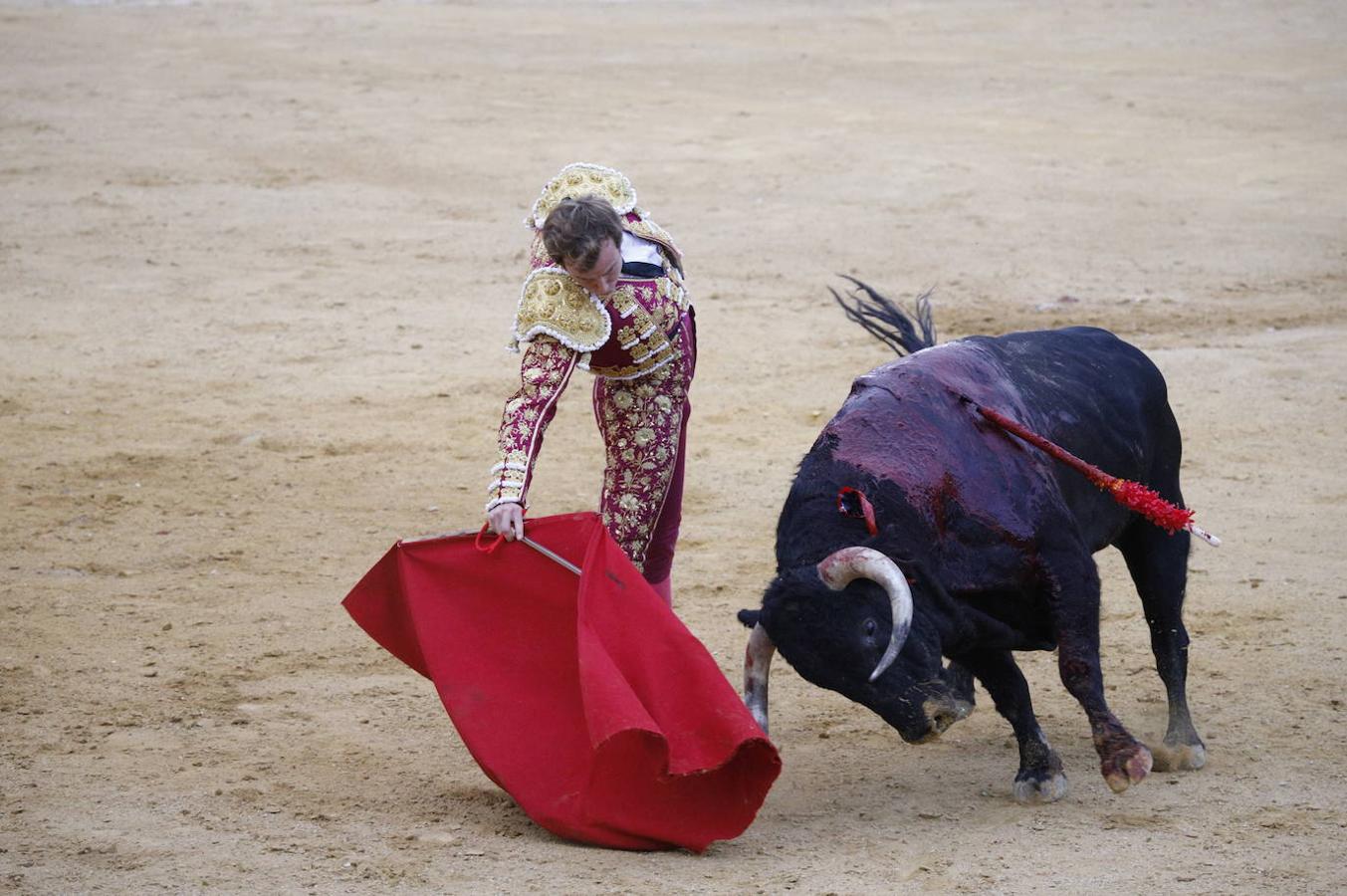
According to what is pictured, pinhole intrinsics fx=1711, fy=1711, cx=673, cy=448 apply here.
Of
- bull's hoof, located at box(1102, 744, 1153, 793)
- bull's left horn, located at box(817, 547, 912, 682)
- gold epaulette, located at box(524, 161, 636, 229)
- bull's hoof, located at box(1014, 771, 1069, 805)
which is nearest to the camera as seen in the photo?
bull's left horn, located at box(817, 547, 912, 682)

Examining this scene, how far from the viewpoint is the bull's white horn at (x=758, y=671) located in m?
3.83

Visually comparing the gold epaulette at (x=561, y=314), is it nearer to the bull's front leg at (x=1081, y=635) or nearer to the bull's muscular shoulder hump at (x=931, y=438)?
the bull's muscular shoulder hump at (x=931, y=438)

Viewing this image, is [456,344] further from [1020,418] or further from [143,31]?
[143,31]

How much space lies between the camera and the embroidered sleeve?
3.79 metres

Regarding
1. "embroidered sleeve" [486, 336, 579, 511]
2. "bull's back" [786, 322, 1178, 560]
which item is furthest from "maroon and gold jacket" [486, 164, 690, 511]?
"bull's back" [786, 322, 1178, 560]

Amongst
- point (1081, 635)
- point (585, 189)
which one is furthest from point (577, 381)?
point (1081, 635)

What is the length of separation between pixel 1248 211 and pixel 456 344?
5226mm

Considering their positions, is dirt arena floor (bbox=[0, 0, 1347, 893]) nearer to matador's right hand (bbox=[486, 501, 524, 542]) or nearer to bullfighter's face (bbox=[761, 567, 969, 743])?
bullfighter's face (bbox=[761, 567, 969, 743])

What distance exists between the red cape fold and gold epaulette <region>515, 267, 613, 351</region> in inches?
16.0

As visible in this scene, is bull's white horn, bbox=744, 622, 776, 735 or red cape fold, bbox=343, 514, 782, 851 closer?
red cape fold, bbox=343, 514, 782, 851

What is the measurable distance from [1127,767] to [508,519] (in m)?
1.47

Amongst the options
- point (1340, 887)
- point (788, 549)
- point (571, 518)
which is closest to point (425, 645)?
point (571, 518)

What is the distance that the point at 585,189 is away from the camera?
4.18 m

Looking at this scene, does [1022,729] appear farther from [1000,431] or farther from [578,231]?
[578,231]
